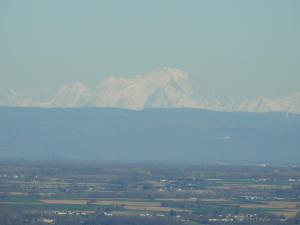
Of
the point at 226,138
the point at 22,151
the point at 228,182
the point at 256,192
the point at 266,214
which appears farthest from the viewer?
the point at 226,138

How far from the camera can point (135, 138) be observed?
180625mm

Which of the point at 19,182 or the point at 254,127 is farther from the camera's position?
the point at 254,127

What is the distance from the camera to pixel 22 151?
169875 mm

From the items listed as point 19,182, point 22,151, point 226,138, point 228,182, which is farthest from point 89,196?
point 226,138

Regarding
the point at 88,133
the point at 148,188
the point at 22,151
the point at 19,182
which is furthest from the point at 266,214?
the point at 88,133

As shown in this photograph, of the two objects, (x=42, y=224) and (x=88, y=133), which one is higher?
(x=88, y=133)

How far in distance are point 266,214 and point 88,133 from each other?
114779mm

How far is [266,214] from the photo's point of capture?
230 ft

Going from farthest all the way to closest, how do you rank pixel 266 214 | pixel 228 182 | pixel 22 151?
pixel 22 151
pixel 228 182
pixel 266 214

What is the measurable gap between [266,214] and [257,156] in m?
104

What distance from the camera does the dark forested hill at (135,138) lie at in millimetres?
172500

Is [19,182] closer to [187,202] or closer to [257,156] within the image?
[187,202]

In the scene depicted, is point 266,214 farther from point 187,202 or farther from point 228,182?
point 228,182

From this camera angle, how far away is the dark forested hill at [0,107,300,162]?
566ft
